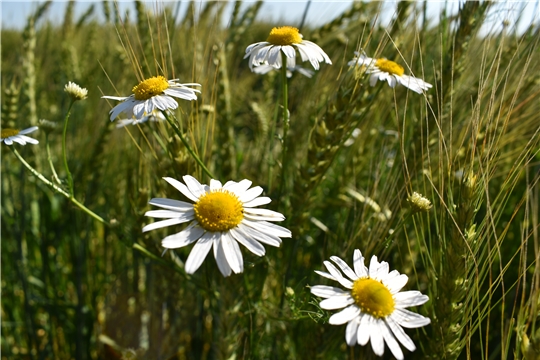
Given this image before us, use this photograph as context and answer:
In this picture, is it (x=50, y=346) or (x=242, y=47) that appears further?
(x=242, y=47)

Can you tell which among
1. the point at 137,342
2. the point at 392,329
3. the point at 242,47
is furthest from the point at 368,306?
the point at 242,47

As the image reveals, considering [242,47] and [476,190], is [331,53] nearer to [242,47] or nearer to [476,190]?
[242,47]

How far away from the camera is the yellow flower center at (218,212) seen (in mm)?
607

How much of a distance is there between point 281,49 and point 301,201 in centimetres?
28

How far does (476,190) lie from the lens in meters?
0.66

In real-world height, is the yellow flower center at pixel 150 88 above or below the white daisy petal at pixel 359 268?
above

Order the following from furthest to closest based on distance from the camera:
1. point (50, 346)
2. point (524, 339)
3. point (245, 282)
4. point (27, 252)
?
point (27, 252)
point (50, 346)
point (245, 282)
point (524, 339)

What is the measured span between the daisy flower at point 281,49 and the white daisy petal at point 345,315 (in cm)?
39

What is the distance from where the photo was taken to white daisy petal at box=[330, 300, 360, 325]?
0.54 metres

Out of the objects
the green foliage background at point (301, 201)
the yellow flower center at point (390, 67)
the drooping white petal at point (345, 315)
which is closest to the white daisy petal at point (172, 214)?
the green foliage background at point (301, 201)

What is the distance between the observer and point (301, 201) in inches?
34.6

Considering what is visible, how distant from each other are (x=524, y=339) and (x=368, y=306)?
0.59 ft

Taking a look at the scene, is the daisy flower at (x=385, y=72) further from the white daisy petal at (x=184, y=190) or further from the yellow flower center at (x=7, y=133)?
the yellow flower center at (x=7, y=133)

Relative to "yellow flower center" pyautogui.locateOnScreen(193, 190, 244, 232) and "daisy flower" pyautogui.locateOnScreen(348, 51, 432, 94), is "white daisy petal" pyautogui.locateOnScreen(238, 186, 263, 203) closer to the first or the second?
"yellow flower center" pyautogui.locateOnScreen(193, 190, 244, 232)
